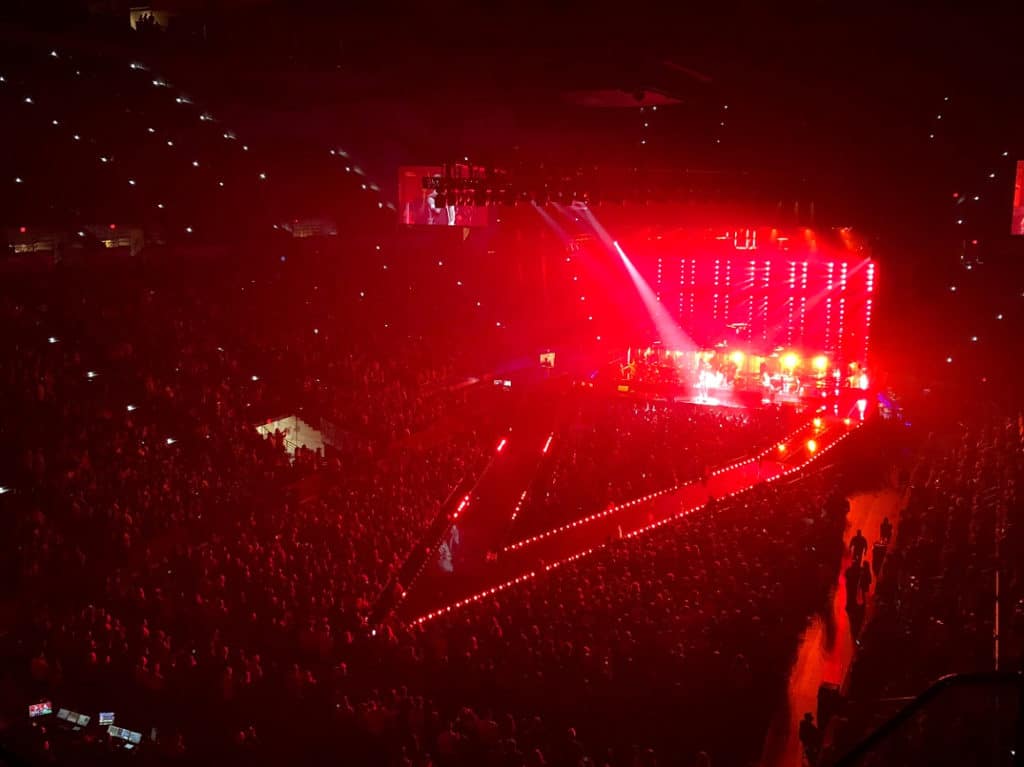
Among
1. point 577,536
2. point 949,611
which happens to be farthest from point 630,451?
point 949,611

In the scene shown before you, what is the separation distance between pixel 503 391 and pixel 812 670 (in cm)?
1056

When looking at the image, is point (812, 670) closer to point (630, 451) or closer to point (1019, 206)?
point (630, 451)

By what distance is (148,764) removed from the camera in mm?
6512

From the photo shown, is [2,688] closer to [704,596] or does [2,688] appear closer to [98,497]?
[98,497]

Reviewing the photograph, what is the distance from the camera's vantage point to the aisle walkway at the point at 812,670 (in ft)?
23.1

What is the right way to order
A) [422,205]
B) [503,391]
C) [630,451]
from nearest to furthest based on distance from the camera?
[630,451]
[422,205]
[503,391]

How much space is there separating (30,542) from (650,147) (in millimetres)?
10790

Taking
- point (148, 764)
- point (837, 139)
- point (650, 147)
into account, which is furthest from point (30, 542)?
point (837, 139)

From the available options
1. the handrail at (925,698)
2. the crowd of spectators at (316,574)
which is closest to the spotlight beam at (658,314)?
the crowd of spectators at (316,574)

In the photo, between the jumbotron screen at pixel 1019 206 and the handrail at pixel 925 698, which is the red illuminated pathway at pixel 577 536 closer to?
the jumbotron screen at pixel 1019 206

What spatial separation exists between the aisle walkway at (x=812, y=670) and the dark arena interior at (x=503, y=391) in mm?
41

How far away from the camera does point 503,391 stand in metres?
18.0

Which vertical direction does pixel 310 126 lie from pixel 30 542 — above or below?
above

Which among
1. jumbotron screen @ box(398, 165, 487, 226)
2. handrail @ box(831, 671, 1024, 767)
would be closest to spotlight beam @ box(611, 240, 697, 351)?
jumbotron screen @ box(398, 165, 487, 226)
